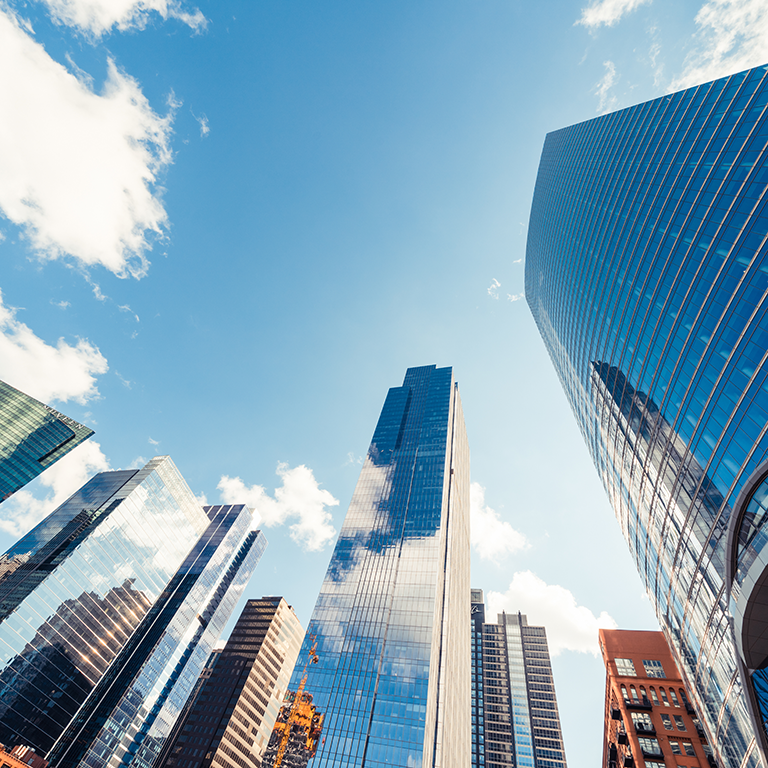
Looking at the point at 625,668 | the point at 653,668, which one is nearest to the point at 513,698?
the point at 625,668

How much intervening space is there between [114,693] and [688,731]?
144 metres

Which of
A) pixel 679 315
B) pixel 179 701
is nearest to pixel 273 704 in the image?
pixel 179 701

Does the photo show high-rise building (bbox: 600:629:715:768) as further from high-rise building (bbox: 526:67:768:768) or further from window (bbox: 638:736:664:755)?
high-rise building (bbox: 526:67:768:768)

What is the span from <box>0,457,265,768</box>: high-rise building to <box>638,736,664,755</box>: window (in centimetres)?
12031

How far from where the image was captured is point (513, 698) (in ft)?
481

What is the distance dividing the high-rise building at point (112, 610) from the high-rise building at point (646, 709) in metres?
119

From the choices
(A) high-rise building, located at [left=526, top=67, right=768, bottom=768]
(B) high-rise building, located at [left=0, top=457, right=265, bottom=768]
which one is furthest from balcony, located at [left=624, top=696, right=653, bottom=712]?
(B) high-rise building, located at [left=0, top=457, right=265, bottom=768]

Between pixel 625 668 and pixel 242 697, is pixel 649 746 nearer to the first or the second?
pixel 625 668

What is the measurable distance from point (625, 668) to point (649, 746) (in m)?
11.9

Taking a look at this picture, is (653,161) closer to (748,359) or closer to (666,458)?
(748,359)

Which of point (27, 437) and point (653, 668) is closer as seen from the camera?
point (653, 668)

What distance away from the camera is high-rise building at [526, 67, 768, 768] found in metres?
38.0

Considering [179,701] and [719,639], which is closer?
[719,639]

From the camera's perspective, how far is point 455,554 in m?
123
